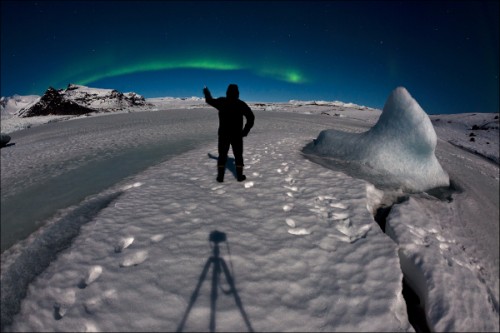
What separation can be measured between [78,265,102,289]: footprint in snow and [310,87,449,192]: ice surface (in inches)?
213

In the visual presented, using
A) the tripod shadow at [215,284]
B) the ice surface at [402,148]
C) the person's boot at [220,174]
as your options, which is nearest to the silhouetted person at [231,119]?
the person's boot at [220,174]

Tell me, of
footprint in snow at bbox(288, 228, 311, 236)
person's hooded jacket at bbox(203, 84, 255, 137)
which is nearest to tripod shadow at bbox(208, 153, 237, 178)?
person's hooded jacket at bbox(203, 84, 255, 137)

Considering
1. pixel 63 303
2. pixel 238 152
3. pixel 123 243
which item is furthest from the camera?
pixel 238 152

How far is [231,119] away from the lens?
5.16 meters

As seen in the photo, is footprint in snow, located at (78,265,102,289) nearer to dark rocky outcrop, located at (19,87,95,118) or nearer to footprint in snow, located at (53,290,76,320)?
footprint in snow, located at (53,290,76,320)

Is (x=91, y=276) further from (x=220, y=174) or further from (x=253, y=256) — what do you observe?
(x=220, y=174)

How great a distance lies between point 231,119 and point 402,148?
405cm

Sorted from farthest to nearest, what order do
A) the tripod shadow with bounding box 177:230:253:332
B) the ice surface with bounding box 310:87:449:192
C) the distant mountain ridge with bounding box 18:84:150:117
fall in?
the distant mountain ridge with bounding box 18:84:150:117 → the ice surface with bounding box 310:87:449:192 → the tripod shadow with bounding box 177:230:253:332

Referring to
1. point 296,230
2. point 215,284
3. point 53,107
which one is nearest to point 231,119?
point 296,230

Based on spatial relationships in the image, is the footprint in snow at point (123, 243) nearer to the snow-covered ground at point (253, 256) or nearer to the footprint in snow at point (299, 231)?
the snow-covered ground at point (253, 256)

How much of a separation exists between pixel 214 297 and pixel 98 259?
153 centimetres

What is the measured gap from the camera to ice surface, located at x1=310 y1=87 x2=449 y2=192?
18.2 ft

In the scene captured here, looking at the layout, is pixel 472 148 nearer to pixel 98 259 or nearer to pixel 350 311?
pixel 350 311

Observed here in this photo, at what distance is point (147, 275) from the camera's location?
2.73 m
